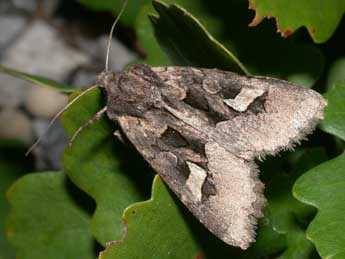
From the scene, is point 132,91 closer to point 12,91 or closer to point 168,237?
point 168,237

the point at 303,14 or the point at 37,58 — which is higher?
the point at 303,14

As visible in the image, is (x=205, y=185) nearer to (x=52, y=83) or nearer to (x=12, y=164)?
(x=52, y=83)

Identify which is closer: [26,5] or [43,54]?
[43,54]

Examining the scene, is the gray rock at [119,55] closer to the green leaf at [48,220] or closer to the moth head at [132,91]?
the green leaf at [48,220]

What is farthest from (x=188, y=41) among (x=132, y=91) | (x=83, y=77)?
(x=83, y=77)

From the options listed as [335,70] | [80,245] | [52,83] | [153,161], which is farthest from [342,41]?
[80,245]

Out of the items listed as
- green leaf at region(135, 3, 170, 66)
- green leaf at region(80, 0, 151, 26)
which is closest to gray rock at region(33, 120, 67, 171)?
green leaf at region(80, 0, 151, 26)
